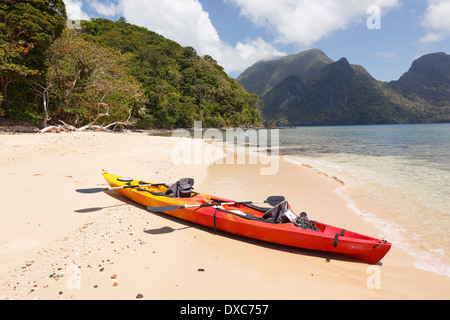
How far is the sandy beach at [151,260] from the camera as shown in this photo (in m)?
2.80

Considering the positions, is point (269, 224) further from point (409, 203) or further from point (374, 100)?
point (374, 100)

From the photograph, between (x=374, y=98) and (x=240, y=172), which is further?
(x=374, y=98)

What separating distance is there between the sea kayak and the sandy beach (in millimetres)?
186

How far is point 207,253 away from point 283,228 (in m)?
1.37

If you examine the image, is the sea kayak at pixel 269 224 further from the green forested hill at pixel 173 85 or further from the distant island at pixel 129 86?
the green forested hill at pixel 173 85

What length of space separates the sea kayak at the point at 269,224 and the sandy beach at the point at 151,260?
19 cm

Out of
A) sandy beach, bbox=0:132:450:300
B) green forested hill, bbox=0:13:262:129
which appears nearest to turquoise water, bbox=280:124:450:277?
sandy beach, bbox=0:132:450:300

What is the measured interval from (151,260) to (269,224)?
6.76ft

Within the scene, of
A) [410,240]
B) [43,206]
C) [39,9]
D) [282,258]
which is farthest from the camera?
[39,9]

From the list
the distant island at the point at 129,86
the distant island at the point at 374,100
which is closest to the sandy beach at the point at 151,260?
the distant island at the point at 129,86

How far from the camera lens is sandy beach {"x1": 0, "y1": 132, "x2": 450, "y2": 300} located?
2805 mm

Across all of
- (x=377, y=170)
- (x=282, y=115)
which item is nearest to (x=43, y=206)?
(x=377, y=170)
